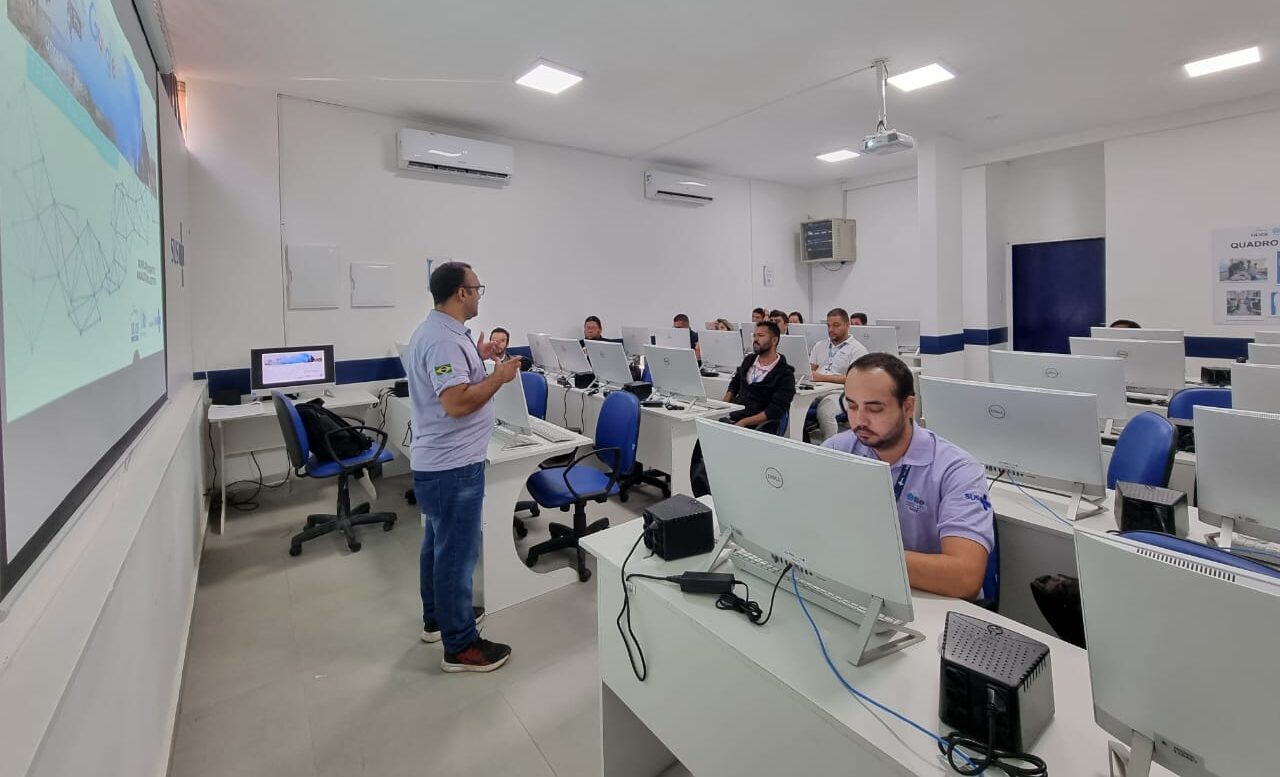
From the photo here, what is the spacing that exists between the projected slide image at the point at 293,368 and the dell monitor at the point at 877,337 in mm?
4772

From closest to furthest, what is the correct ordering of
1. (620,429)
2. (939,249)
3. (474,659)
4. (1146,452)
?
(1146,452), (474,659), (620,429), (939,249)

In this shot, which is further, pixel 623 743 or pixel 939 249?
pixel 939 249

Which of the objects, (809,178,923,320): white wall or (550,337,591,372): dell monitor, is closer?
(550,337,591,372): dell monitor

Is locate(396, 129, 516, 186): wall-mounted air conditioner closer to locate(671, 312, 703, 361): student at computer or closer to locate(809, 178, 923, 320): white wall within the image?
locate(671, 312, 703, 361): student at computer

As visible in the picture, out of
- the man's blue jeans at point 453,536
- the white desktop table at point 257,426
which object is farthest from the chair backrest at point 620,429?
the white desktop table at point 257,426

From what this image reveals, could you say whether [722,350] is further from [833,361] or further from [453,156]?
[453,156]

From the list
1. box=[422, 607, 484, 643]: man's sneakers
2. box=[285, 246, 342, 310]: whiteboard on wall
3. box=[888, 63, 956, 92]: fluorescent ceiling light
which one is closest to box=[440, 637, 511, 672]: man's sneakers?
box=[422, 607, 484, 643]: man's sneakers

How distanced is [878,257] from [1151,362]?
5062 mm

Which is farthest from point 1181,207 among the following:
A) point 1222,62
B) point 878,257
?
point 878,257

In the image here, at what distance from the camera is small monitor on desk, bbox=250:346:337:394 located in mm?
4480

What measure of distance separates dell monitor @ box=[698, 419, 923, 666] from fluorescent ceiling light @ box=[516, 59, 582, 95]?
3.58 meters

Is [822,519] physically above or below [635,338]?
below

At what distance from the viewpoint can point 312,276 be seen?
15.7 feet

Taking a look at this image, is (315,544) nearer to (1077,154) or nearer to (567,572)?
(567,572)
